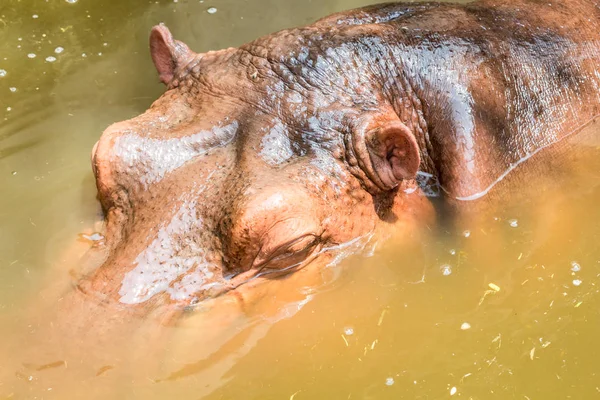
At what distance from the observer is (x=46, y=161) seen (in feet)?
16.3

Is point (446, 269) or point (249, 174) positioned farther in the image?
point (446, 269)

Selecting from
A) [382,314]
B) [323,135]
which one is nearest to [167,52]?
[323,135]

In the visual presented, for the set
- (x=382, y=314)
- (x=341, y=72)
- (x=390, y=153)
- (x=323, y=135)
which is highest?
(x=341, y=72)

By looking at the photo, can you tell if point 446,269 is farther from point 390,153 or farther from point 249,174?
point 249,174

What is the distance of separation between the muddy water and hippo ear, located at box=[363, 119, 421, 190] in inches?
18.7

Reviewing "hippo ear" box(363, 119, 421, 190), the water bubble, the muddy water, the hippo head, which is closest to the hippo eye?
the hippo head

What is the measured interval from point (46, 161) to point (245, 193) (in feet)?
7.70

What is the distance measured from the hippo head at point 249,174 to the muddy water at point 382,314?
268mm

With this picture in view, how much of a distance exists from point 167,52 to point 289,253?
1749mm

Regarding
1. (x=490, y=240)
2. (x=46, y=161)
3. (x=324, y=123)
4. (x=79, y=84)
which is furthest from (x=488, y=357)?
(x=79, y=84)

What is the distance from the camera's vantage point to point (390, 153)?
144 inches

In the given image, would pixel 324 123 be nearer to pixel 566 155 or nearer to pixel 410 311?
pixel 410 311

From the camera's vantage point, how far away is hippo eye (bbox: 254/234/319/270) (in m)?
3.35

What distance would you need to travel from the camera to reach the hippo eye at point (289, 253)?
3.35 meters
